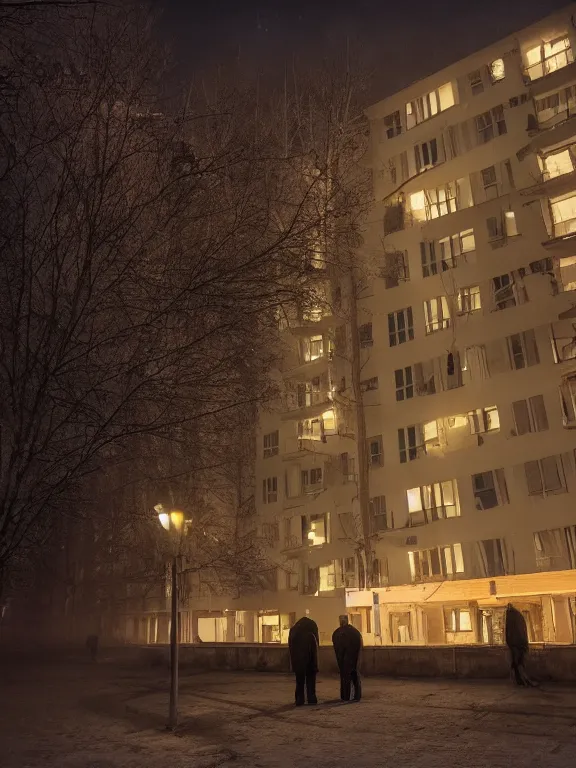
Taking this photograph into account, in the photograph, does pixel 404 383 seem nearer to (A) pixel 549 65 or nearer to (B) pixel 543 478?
(B) pixel 543 478

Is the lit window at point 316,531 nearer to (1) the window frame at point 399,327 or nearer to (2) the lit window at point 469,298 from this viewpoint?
(1) the window frame at point 399,327

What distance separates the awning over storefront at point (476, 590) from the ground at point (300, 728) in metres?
13.2

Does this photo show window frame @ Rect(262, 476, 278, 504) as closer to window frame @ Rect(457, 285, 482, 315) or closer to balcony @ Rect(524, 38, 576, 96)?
window frame @ Rect(457, 285, 482, 315)

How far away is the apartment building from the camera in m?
25.9

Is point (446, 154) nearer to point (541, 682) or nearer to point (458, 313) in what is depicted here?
point (458, 313)

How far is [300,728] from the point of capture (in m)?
8.53

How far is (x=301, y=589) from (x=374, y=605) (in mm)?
6652

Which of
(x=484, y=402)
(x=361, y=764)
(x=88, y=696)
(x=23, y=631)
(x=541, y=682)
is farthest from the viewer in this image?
(x=23, y=631)

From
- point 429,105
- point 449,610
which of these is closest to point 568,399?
point 449,610

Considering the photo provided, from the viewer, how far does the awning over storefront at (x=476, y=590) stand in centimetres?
2461

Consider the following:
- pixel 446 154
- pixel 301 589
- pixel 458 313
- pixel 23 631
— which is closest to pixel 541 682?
pixel 458 313

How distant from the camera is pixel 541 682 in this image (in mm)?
12234

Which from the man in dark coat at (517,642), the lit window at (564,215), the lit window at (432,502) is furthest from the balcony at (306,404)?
the man in dark coat at (517,642)

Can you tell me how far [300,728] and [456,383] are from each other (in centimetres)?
2172
